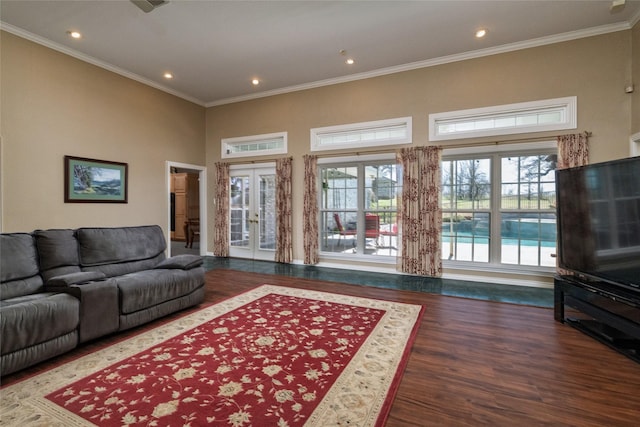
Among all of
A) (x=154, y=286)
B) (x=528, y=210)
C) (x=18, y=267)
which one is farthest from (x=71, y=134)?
(x=528, y=210)

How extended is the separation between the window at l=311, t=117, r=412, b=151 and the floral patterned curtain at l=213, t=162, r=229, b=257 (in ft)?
7.85

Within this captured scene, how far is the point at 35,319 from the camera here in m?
2.18

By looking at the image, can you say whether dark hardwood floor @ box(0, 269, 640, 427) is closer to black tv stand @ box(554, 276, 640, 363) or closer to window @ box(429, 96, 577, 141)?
black tv stand @ box(554, 276, 640, 363)

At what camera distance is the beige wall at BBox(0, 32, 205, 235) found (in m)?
4.01

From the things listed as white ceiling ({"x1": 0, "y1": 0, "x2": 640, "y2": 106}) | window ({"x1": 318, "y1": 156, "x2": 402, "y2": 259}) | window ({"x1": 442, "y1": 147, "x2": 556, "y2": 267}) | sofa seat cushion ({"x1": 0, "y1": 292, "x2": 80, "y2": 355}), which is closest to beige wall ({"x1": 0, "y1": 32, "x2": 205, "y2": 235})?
white ceiling ({"x1": 0, "y1": 0, "x2": 640, "y2": 106})

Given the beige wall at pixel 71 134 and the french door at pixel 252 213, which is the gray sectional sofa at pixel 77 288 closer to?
the beige wall at pixel 71 134

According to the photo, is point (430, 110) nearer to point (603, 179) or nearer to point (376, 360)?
point (603, 179)

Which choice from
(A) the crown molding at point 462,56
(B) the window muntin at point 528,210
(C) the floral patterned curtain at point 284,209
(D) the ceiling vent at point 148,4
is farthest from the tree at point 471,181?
(D) the ceiling vent at point 148,4

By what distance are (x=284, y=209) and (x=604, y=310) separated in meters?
4.97

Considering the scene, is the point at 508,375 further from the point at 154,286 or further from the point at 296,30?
the point at 296,30

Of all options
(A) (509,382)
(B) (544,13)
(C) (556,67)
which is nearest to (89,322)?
(A) (509,382)

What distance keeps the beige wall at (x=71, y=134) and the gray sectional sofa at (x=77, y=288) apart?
1.73 meters

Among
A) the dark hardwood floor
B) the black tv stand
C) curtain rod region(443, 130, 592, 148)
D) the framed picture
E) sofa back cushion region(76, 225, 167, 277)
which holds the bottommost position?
the dark hardwood floor

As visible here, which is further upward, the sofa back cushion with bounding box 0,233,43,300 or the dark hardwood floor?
the sofa back cushion with bounding box 0,233,43,300
